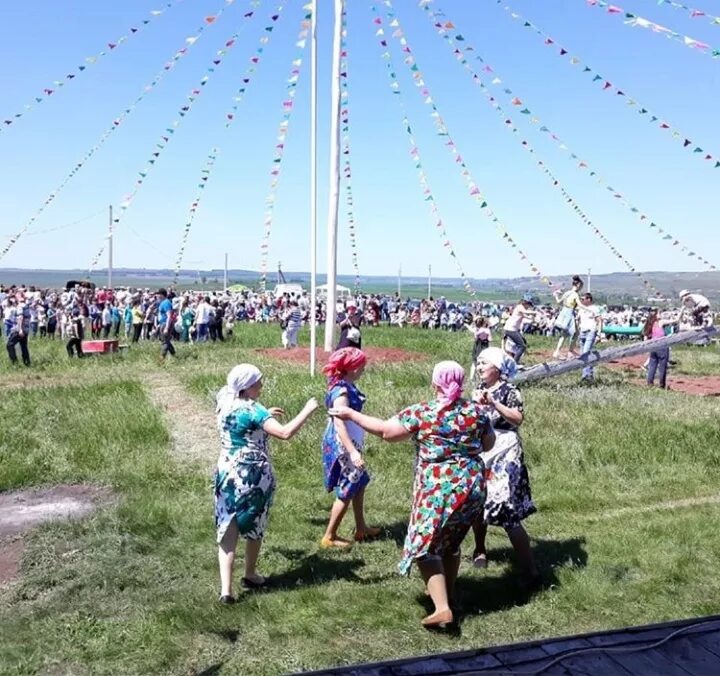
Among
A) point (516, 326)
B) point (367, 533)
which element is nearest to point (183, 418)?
point (367, 533)

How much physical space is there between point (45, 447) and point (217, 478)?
5.51m

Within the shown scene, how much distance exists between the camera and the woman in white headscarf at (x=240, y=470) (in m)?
5.61

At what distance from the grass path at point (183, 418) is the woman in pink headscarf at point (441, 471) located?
192 inches

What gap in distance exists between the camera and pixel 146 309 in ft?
82.9

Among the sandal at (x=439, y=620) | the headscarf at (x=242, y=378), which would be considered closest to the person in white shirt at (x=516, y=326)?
the headscarf at (x=242, y=378)

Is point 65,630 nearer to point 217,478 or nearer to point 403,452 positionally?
point 217,478

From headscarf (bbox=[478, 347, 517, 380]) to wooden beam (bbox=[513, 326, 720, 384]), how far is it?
334 inches

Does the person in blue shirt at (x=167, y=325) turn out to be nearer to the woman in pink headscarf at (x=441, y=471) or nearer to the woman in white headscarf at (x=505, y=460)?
the woman in white headscarf at (x=505, y=460)

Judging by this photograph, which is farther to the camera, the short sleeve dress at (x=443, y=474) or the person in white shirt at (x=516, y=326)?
the person in white shirt at (x=516, y=326)

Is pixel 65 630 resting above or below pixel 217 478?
below

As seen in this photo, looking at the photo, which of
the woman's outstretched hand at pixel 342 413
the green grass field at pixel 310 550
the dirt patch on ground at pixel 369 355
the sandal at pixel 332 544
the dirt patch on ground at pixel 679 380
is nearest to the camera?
the green grass field at pixel 310 550

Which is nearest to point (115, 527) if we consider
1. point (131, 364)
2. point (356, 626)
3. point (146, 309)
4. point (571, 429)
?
point (356, 626)

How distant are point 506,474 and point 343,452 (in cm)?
140

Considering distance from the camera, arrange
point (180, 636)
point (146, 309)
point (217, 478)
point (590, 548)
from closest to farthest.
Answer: point (180, 636), point (217, 478), point (590, 548), point (146, 309)
